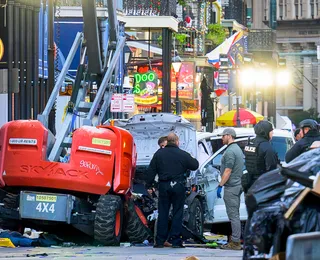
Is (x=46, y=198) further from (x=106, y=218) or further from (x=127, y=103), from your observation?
(x=127, y=103)

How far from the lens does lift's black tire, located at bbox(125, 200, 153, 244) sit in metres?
18.7

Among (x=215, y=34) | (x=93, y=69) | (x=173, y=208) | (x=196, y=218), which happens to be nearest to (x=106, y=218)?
(x=173, y=208)

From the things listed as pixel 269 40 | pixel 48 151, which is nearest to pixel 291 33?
pixel 269 40

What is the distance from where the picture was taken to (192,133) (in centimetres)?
2192

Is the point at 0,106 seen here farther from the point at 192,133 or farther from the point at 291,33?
the point at 291,33

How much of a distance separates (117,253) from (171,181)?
1735 millimetres

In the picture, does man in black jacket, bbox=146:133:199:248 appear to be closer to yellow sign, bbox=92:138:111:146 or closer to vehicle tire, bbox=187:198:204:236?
yellow sign, bbox=92:138:111:146

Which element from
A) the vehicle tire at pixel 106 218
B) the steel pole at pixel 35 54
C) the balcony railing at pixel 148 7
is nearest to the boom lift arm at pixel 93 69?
the vehicle tire at pixel 106 218

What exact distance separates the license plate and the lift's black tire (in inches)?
45.2

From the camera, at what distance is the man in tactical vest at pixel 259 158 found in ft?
55.4

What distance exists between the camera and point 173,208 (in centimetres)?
1812

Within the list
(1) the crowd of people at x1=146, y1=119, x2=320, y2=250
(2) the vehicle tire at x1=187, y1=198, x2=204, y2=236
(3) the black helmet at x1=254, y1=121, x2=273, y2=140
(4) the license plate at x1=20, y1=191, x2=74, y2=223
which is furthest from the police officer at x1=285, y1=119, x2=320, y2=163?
(4) the license plate at x1=20, y1=191, x2=74, y2=223

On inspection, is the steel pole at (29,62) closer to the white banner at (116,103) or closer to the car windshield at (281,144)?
the white banner at (116,103)

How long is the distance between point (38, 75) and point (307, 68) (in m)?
104
